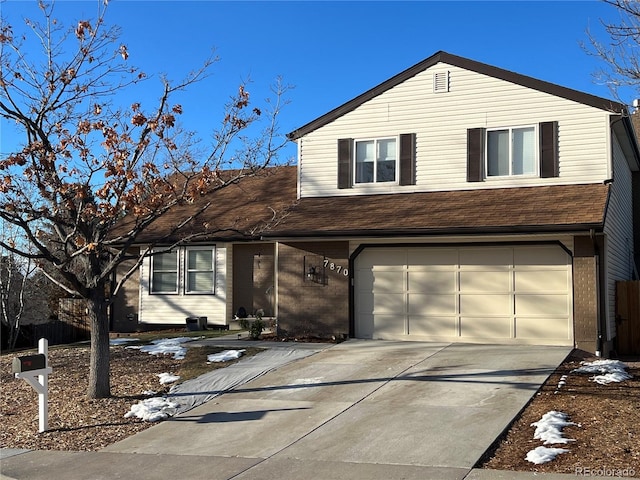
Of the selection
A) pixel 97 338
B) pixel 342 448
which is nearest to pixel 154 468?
A: pixel 342 448

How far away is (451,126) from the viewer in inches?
655

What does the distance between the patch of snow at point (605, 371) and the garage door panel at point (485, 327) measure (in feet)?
8.03

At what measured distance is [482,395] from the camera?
10.2 metres

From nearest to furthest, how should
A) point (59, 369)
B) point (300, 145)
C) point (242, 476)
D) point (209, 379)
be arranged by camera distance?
point (242, 476)
point (209, 379)
point (59, 369)
point (300, 145)

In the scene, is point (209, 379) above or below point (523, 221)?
below

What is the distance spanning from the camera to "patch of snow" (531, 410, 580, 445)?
780 centimetres

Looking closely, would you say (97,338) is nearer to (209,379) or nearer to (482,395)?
(209,379)

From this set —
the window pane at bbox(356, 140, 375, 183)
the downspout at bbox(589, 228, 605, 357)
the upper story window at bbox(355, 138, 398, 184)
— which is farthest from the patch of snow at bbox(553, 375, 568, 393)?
the window pane at bbox(356, 140, 375, 183)

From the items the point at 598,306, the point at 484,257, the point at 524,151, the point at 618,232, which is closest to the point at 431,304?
the point at 484,257

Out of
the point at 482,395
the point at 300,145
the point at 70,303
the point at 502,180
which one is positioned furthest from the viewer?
the point at 70,303

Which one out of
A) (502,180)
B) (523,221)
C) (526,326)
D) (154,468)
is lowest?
(154,468)

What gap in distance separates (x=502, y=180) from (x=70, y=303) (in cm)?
1318

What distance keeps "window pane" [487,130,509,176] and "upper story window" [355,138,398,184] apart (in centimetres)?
230

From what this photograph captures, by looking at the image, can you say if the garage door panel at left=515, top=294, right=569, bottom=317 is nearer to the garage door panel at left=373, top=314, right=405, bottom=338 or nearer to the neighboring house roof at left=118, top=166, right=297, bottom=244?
A: the garage door panel at left=373, top=314, right=405, bottom=338
